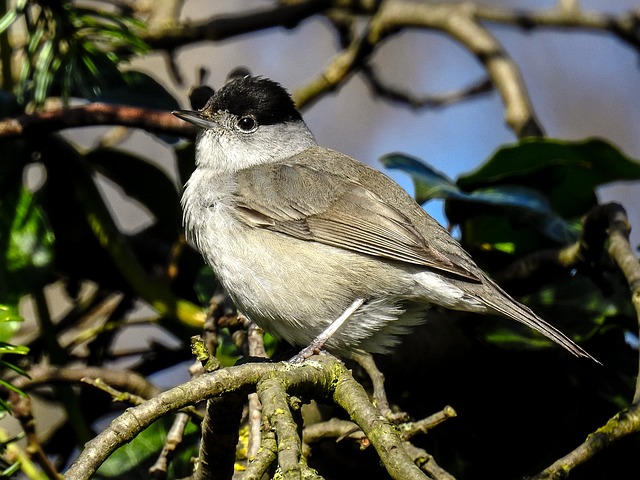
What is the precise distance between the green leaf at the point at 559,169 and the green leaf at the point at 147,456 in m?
1.31

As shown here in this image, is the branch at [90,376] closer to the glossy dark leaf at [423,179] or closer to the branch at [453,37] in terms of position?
the glossy dark leaf at [423,179]

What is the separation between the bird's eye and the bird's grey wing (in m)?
0.28

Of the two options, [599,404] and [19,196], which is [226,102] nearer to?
[19,196]

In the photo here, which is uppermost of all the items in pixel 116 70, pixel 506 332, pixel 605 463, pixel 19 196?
pixel 116 70

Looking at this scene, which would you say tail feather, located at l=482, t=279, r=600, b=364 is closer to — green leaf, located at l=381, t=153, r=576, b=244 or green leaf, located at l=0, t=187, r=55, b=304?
green leaf, located at l=381, t=153, r=576, b=244

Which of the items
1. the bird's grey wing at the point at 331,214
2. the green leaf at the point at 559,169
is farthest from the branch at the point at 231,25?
the green leaf at the point at 559,169

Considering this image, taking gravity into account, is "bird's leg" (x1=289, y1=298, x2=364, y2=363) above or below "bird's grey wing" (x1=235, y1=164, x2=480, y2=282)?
below

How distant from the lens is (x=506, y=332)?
9.08 feet

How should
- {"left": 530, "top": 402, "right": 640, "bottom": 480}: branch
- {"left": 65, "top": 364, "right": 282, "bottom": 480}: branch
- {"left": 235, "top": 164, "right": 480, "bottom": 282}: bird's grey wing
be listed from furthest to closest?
{"left": 235, "top": 164, "right": 480, "bottom": 282}: bird's grey wing < {"left": 530, "top": 402, "right": 640, "bottom": 480}: branch < {"left": 65, "top": 364, "right": 282, "bottom": 480}: branch

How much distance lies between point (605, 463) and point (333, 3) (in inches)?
95.1

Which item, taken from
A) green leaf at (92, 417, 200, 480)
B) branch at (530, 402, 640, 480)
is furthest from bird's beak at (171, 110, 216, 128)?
branch at (530, 402, 640, 480)

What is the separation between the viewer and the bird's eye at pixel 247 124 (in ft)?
10.9

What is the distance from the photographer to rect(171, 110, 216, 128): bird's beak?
116 inches

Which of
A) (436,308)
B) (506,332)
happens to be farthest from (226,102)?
(506,332)
